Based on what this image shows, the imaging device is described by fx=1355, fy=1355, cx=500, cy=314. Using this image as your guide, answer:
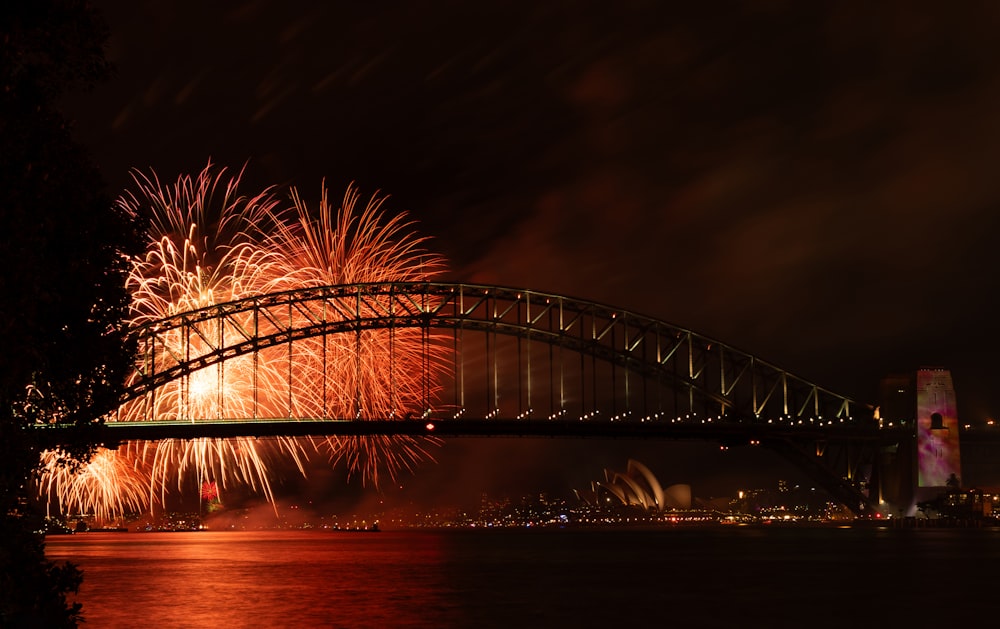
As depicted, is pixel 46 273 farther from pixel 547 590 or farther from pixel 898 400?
pixel 898 400

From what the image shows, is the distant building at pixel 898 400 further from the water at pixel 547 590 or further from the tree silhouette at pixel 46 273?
the tree silhouette at pixel 46 273

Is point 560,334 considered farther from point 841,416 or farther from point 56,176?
point 56,176

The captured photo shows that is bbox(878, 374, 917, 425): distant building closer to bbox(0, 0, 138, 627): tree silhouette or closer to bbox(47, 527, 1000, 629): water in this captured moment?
bbox(47, 527, 1000, 629): water

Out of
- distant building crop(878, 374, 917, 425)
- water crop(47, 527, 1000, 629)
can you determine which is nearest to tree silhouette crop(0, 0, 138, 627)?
water crop(47, 527, 1000, 629)

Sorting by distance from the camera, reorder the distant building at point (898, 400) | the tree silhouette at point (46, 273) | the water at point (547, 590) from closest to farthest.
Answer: the tree silhouette at point (46, 273) → the water at point (547, 590) → the distant building at point (898, 400)

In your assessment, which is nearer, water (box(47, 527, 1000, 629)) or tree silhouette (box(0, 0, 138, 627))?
tree silhouette (box(0, 0, 138, 627))

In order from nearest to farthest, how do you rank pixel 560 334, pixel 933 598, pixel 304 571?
pixel 933 598 < pixel 304 571 < pixel 560 334

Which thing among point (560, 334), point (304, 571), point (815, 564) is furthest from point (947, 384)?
point (304, 571)

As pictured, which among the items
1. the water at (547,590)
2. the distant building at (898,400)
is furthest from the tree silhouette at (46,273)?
the distant building at (898,400)
